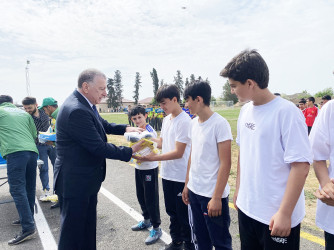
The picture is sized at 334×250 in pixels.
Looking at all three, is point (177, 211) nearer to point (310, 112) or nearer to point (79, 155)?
point (79, 155)

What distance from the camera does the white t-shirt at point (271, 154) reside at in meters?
1.40

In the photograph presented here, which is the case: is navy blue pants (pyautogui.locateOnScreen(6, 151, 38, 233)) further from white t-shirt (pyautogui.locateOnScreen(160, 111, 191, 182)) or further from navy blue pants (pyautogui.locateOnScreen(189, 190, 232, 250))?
navy blue pants (pyautogui.locateOnScreen(189, 190, 232, 250))

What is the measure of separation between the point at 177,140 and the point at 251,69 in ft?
4.52

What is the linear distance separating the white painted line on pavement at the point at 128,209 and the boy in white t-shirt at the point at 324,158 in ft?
6.86

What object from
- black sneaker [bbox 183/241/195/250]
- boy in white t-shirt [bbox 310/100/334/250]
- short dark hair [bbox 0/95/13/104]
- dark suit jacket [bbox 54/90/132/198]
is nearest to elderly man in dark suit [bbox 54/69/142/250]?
dark suit jacket [bbox 54/90/132/198]

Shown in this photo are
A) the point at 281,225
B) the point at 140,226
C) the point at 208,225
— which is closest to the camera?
the point at 281,225

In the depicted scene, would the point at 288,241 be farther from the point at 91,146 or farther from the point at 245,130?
the point at 91,146

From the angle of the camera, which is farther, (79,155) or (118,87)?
(118,87)

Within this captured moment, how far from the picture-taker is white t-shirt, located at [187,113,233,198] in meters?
2.12

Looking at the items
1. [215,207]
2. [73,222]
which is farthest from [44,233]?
[215,207]

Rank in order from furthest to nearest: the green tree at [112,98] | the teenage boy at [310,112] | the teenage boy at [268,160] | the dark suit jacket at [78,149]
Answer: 1. the green tree at [112,98]
2. the teenage boy at [310,112]
3. the dark suit jacket at [78,149]
4. the teenage boy at [268,160]

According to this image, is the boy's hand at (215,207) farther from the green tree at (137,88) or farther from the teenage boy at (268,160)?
the green tree at (137,88)

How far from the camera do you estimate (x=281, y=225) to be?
142 cm

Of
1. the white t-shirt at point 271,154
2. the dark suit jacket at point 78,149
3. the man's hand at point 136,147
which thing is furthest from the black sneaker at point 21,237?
the white t-shirt at point 271,154
